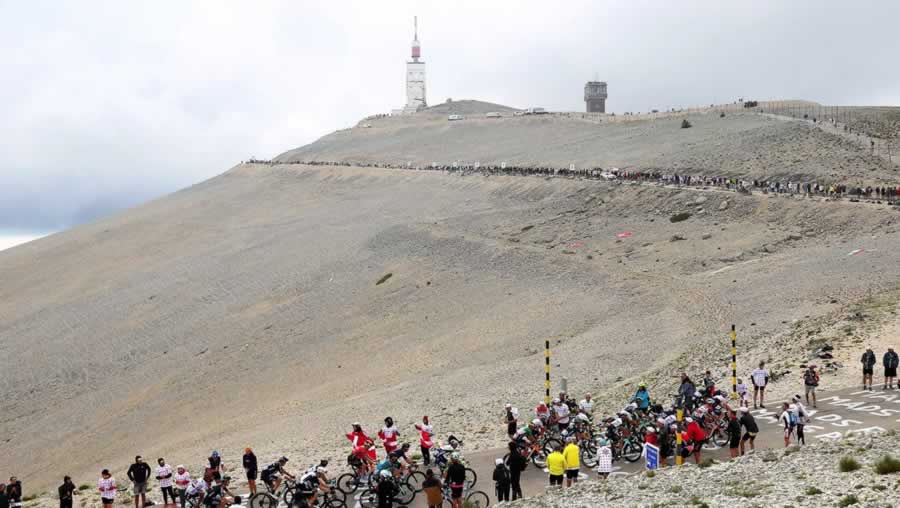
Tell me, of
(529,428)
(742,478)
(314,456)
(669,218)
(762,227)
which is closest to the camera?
(742,478)

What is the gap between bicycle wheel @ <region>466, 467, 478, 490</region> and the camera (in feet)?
56.8

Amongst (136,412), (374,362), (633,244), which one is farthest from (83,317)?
(633,244)

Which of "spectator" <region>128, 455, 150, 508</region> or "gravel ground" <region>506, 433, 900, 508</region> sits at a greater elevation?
"gravel ground" <region>506, 433, 900, 508</region>

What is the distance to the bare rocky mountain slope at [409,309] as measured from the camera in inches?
1145

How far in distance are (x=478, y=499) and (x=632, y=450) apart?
360cm

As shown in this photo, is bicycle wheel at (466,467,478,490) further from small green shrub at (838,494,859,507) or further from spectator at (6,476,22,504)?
A: spectator at (6,476,22,504)

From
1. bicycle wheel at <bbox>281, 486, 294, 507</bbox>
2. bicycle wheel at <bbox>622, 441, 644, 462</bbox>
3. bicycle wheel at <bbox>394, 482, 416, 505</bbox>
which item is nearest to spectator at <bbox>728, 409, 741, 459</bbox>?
bicycle wheel at <bbox>622, 441, 644, 462</bbox>

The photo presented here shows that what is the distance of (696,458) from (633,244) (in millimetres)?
30562

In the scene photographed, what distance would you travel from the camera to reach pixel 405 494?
17.2 meters

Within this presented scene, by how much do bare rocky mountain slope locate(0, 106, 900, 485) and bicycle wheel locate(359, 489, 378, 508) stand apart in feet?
16.4

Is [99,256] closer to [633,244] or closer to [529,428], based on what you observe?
[633,244]

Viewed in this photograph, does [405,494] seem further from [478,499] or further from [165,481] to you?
[165,481]

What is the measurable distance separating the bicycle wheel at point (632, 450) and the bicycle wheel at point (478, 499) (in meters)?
3.20

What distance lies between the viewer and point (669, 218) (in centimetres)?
5025
